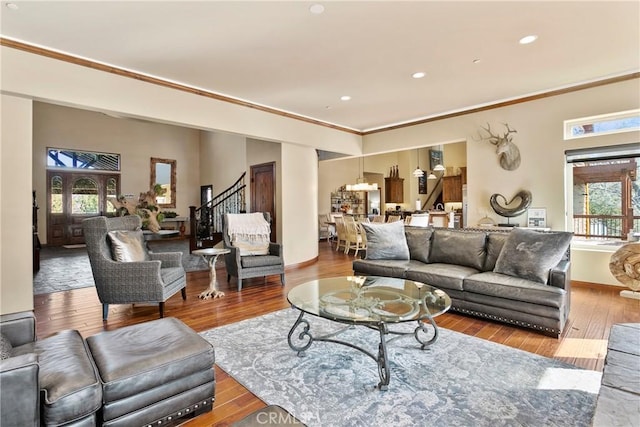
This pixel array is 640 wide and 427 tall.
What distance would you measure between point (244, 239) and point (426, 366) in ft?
11.3

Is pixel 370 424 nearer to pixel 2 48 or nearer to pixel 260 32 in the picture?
pixel 260 32

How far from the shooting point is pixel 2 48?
3.33 meters

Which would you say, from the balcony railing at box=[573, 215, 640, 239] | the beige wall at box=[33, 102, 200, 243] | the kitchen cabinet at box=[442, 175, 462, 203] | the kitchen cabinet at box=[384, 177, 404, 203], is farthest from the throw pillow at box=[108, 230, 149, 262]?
the kitchen cabinet at box=[384, 177, 404, 203]

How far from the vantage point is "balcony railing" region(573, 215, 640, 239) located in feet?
15.4

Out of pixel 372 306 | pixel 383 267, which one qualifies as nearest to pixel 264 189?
pixel 383 267

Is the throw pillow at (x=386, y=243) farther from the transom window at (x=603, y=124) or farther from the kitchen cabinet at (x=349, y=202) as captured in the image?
the kitchen cabinet at (x=349, y=202)

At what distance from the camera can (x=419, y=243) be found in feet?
14.5

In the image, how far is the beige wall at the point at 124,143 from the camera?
9.00 metres

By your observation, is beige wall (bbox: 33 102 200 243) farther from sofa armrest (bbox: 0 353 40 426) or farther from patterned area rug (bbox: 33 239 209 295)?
sofa armrest (bbox: 0 353 40 426)

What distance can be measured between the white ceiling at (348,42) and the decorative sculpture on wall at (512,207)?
1.60 metres

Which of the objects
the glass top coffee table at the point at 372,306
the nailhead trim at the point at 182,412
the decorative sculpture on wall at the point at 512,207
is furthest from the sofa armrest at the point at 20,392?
the decorative sculpture on wall at the point at 512,207

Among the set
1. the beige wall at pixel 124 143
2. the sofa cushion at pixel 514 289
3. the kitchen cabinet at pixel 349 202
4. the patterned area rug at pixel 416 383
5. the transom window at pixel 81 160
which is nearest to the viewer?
the patterned area rug at pixel 416 383

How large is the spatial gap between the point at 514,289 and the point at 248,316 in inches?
107

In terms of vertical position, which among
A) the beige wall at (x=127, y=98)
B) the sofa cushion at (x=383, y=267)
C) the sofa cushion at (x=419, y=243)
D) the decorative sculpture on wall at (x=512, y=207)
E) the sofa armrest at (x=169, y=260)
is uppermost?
the beige wall at (x=127, y=98)
